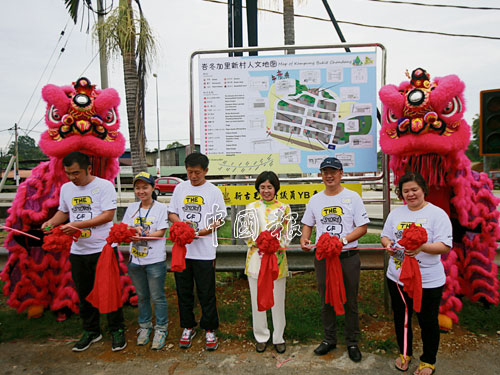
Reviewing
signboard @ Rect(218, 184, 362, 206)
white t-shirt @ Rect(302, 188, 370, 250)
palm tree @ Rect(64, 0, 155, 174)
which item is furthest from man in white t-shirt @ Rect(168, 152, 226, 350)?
palm tree @ Rect(64, 0, 155, 174)

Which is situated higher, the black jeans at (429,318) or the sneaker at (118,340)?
the black jeans at (429,318)

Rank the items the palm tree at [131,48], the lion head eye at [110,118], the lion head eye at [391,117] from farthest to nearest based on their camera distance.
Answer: the palm tree at [131,48] → the lion head eye at [110,118] → the lion head eye at [391,117]

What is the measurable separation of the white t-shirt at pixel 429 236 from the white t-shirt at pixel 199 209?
1435 mm

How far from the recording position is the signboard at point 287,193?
3797mm

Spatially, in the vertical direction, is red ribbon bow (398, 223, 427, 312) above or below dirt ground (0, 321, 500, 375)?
above

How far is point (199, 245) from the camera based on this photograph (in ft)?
9.91

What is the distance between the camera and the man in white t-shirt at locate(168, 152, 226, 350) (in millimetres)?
3025

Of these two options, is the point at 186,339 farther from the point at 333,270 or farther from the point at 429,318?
the point at 429,318

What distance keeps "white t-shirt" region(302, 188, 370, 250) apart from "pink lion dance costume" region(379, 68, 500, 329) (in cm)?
75

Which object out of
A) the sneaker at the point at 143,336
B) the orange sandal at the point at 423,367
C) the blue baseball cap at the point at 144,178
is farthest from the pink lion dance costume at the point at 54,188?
the orange sandal at the point at 423,367

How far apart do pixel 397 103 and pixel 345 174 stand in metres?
1.09

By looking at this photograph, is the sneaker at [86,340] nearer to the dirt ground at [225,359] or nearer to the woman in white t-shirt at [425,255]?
the dirt ground at [225,359]

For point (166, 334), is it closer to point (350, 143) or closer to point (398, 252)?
point (398, 252)

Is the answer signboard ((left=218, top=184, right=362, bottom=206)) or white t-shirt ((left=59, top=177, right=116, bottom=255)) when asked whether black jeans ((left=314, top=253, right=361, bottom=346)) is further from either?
white t-shirt ((left=59, top=177, right=116, bottom=255))
